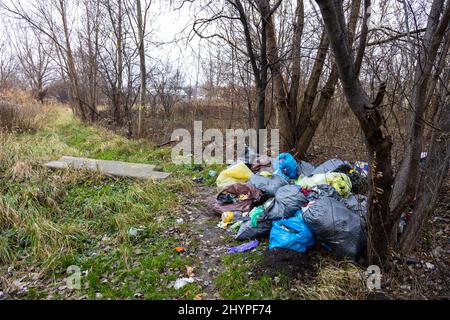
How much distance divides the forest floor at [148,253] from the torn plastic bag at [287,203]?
0.41 meters

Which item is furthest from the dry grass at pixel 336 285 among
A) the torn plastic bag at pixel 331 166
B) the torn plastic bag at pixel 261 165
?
the torn plastic bag at pixel 261 165

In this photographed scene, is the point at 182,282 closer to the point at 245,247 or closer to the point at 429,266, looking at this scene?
the point at 245,247

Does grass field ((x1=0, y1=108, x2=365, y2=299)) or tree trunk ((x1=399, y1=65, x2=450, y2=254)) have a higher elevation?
tree trunk ((x1=399, y1=65, x2=450, y2=254))

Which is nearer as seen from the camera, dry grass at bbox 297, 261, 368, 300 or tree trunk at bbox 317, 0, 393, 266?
tree trunk at bbox 317, 0, 393, 266

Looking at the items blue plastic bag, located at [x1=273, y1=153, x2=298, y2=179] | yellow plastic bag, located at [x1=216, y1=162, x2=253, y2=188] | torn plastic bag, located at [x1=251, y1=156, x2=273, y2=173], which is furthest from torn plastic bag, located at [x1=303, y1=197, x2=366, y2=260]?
torn plastic bag, located at [x1=251, y1=156, x2=273, y2=173]

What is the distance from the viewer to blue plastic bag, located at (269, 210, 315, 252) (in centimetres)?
257

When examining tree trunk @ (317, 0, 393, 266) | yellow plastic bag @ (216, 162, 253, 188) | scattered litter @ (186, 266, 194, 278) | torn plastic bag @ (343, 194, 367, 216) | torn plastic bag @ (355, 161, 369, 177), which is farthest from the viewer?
yellow plastic bag @ (216, 162, 253, 188)

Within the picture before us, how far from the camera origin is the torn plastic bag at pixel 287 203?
2.86 metres

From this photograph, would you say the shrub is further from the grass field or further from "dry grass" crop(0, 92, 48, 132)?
the grass field

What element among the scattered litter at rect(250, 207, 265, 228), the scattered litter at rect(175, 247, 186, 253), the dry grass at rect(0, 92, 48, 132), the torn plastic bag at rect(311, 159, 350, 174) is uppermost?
the dry grass at rect(0, 92, 48, 132)

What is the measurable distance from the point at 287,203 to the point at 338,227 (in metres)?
0.58

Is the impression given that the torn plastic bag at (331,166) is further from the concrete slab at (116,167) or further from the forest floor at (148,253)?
the concrete slab at (116,167)

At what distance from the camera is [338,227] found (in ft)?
8.02

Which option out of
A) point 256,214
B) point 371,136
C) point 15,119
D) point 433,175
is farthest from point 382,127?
point 15,119
